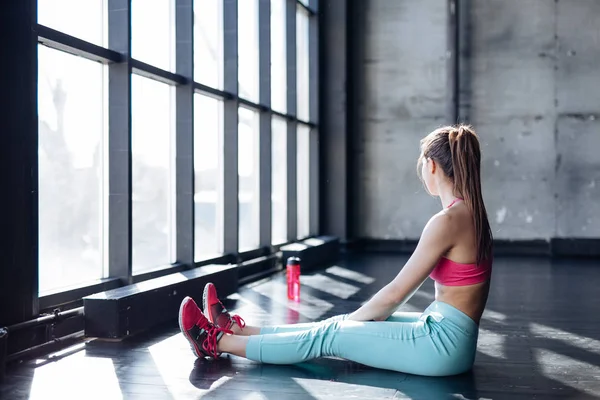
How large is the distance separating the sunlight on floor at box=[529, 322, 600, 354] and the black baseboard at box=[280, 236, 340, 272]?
3.90 metres

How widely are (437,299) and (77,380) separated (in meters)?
1.65

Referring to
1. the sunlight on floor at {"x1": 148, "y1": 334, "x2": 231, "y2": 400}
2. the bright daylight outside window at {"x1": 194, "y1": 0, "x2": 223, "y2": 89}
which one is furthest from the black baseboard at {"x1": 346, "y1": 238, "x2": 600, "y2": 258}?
the sunlight on floor at {"x1": 148, "y1": 334, "x2": 231, "y2": 400}

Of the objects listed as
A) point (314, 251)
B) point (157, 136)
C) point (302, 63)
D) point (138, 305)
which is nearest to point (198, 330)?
point (138, 305)

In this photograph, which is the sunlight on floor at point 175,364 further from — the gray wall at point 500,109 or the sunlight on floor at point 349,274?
the gray wall at point 500,109

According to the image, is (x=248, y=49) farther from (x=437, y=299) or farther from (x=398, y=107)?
(x=437, y=299)

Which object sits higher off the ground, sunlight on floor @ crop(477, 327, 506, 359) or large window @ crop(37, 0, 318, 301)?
large window @ crop(37, 0, 318, 301)

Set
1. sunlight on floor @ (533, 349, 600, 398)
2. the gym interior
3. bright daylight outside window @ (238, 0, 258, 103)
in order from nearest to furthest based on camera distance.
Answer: sunlight on floor @ (533, 349, 600, 398) < the gym interior < bright daylight outside window @ (238, 0, 258, 103)

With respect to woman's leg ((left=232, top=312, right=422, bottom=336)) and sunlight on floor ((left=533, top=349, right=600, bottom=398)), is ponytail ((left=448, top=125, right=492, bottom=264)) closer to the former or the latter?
woman's leg ((left=232, top=312, right=422, bottom=336))

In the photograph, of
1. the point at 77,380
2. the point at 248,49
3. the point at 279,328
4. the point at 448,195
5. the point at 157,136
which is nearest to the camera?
the point at 448,195

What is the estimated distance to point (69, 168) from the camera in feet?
Answer: 15.6

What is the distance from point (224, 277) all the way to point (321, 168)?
517 centimetres

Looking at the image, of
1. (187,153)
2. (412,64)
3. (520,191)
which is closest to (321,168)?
(412,64)

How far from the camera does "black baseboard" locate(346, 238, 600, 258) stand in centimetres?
1066

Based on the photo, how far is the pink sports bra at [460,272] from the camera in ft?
10.5
